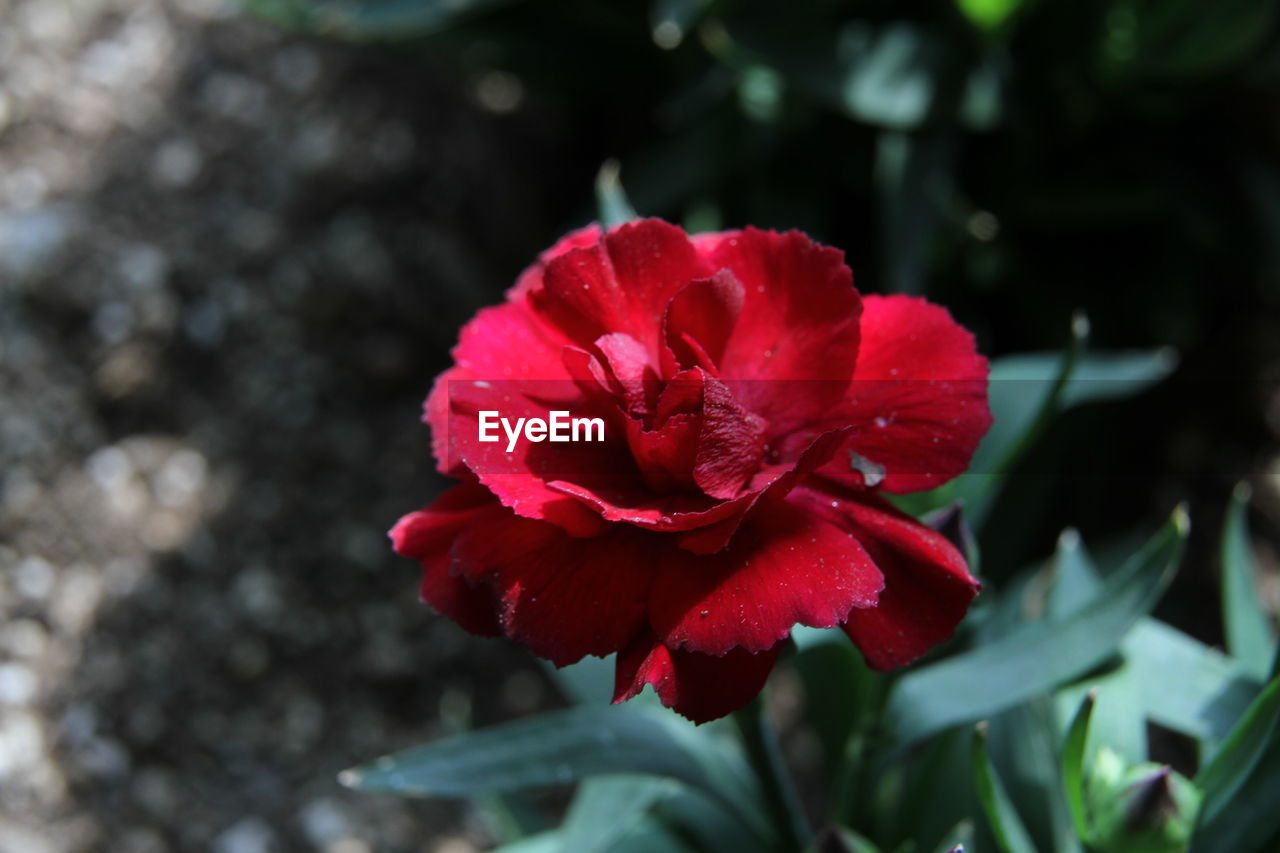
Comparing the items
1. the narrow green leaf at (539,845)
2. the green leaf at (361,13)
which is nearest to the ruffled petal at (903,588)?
the narrow green leaf at (539,845)

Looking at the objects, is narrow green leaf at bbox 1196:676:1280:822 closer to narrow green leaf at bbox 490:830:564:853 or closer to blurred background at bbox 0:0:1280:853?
narrow green leaf at bbox 490:830:564:853

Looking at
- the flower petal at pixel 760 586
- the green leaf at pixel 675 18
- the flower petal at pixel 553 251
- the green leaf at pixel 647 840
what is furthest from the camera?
the green leaf at pixel 675 18

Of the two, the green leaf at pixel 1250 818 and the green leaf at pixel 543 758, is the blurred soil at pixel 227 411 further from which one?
the green leaf at pixel 1250 818

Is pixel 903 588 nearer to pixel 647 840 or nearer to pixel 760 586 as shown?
pixel 760 586

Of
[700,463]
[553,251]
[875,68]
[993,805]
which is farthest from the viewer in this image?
[875,68]

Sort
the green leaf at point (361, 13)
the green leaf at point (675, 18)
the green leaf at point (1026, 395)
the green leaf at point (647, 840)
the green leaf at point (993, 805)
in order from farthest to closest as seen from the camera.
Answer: the green leaf at point (361, 13) < the green leaf at point (675, 18) < the green leaf at point (647, 840) < the green leaf at point (1026, 395) < the green leaf at point (993, 805)

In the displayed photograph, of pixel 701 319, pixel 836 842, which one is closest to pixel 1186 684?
pixel 836 842

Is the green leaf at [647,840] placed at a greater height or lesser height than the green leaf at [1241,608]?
lesser
